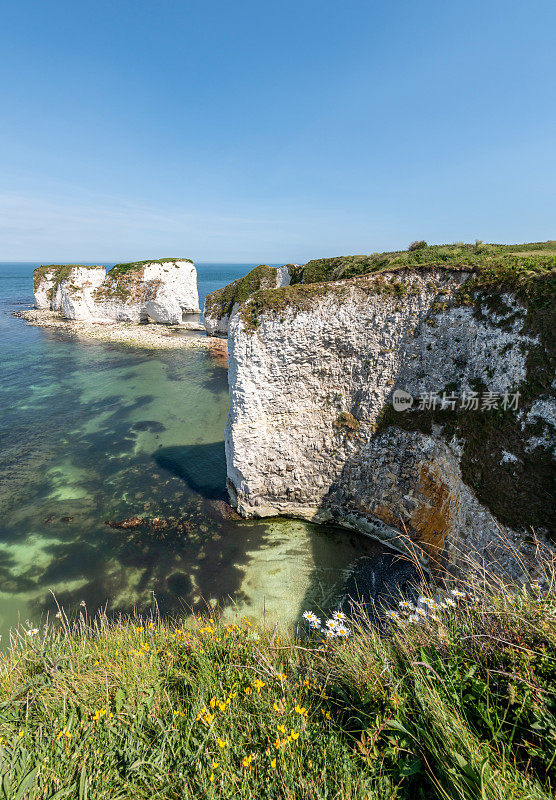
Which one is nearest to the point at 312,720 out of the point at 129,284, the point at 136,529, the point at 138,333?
the point at 136,529

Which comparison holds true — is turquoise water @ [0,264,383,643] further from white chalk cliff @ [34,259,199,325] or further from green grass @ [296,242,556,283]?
white chalk cliff @ [34,259,199,325]

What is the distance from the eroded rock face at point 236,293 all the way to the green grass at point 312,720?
3579 cm

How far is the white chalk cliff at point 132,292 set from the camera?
58.4 metres

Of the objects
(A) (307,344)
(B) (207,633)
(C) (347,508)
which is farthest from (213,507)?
(B) (207,633)

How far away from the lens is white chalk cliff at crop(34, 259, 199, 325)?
58438 mm

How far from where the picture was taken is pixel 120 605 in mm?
12547

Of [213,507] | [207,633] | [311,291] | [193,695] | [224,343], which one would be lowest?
[213,507]

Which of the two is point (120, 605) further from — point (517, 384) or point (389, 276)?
point (389, 276)

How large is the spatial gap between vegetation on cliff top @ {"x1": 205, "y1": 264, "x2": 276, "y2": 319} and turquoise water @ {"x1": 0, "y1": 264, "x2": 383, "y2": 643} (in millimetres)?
19430

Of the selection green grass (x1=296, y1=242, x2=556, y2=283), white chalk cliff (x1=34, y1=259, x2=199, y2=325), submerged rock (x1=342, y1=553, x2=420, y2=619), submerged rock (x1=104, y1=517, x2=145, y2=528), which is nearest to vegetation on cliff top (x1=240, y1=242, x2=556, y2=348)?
green grass (x1=296, y1=242, x2=556, y2=283)

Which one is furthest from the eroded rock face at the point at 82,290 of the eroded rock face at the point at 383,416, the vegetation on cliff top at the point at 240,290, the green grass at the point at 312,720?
the green grass at the point at 312,720

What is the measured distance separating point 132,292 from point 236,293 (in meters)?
24.9

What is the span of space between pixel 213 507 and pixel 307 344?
1008cm

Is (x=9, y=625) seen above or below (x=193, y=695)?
below
